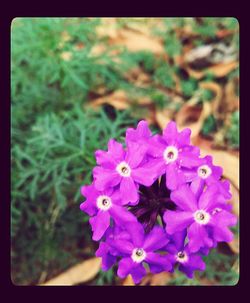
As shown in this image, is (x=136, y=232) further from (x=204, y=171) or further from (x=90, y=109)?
(x=90, y=109)

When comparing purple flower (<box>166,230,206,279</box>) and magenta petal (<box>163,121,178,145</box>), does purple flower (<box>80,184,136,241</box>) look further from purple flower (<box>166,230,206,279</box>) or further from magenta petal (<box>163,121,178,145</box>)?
magenta petal (<box>163,121,178,145</box>)

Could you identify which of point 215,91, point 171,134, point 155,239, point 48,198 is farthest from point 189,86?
point 155,239

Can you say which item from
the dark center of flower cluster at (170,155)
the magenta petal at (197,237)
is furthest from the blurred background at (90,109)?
the magenta petal at (197,237)

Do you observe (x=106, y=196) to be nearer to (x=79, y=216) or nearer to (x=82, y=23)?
(x=79, y=216)

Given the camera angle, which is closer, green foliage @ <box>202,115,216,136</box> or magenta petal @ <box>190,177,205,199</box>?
magenta petal @ <box>190,177,205,199</box>

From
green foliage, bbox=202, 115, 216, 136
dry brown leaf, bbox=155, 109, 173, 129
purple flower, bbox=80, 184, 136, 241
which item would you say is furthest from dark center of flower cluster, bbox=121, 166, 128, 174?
green foliage, bbox=202, 115, 216, 136

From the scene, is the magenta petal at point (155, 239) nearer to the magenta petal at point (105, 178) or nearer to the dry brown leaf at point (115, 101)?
the magenta petal at point (105, 178)

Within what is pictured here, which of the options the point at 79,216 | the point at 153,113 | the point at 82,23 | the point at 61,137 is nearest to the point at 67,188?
the point at 79,216
